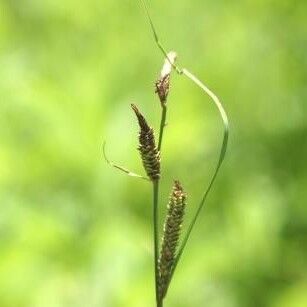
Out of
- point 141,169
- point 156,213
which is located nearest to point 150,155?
point 156,213

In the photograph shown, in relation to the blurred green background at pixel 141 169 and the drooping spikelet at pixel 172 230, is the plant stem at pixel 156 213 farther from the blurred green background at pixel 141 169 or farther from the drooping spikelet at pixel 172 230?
the blurred green background at pixel 141 169

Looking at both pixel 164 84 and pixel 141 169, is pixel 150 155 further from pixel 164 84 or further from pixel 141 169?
pixel 141 169

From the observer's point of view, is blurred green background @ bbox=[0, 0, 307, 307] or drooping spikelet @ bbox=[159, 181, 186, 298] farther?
A: blurred green background @ bbox=[0, 0, 307, 307]

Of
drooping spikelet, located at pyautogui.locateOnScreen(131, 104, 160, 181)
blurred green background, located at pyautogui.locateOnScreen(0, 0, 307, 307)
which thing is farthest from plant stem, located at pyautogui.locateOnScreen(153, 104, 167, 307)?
blurred green background, located at pyautogui.locateOnScreen(0, 0, 307, 307)

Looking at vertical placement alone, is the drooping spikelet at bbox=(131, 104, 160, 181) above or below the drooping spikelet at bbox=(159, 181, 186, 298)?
above

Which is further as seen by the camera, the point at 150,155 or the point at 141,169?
the point at 141,169

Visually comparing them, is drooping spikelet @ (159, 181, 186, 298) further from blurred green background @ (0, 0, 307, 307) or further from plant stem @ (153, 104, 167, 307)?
blurred green background @ (0, 0, 307, 307)
